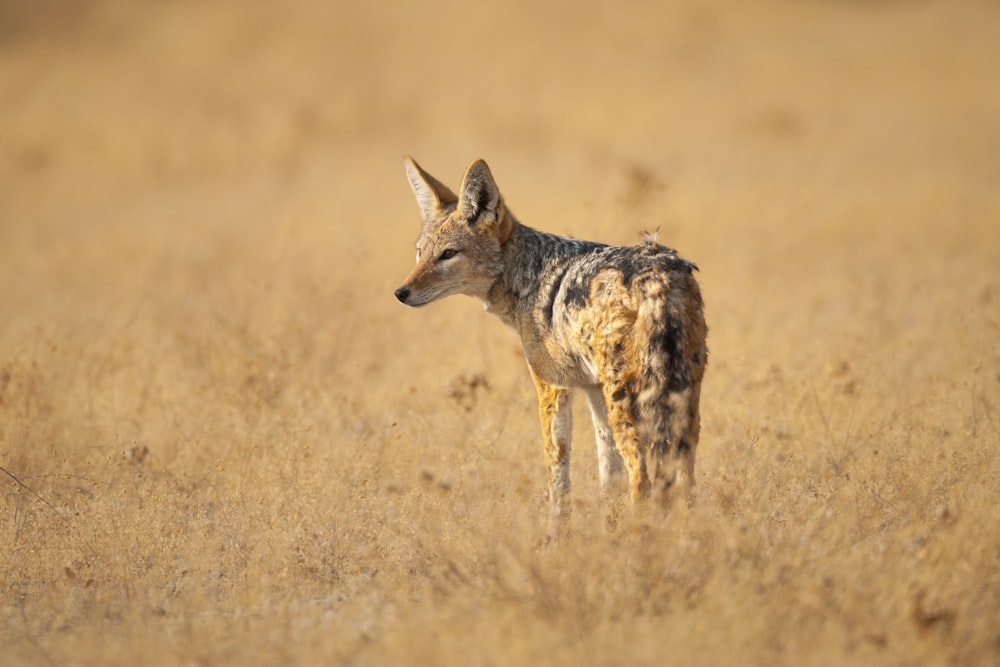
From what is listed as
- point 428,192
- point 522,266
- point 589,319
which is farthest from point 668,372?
point 428,192

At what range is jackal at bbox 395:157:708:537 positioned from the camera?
5688 millimetres

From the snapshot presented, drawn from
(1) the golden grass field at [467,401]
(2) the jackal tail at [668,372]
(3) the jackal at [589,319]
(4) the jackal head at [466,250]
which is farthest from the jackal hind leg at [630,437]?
(4) the jackal head at [466,250]

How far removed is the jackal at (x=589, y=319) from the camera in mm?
5688

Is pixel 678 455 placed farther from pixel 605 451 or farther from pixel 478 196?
pixel 478 196

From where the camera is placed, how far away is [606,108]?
2514 cm

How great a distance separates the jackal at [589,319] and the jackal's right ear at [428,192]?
0.01 m

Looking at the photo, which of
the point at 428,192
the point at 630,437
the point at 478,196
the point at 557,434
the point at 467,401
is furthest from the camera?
the point at 467,401

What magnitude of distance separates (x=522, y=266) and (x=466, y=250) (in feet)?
1.29

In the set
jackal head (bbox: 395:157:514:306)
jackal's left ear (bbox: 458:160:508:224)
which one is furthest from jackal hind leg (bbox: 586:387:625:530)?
jackal's left ear (bbox: 458:160:508:224)

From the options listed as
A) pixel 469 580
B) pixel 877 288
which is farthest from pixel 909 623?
pixel 877 288

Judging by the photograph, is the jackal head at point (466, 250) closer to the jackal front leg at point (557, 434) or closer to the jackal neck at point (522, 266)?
the jackal neck at point (522, 266)

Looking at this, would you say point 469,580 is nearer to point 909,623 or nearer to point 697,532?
point 697,532

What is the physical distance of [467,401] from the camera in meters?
9.16

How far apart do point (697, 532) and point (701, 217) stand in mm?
11150
